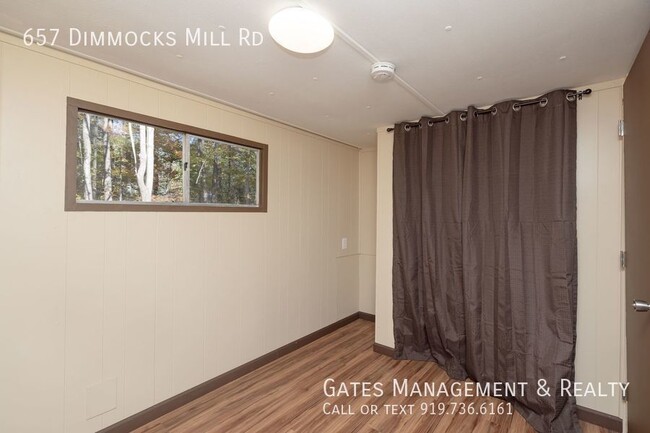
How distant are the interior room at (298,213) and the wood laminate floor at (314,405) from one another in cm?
2

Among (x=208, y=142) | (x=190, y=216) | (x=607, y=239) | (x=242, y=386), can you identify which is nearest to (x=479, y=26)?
(x=607, y=239)

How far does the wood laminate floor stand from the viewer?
210cm

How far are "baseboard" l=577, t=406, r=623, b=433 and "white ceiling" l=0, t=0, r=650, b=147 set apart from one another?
233cm

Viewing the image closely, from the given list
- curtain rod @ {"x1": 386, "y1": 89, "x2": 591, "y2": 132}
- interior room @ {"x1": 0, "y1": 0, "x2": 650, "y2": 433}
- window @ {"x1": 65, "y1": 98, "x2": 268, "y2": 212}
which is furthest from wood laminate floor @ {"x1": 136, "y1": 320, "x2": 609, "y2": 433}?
Result: curtain rod @ {"x1": 386, "y1": 89, "x2": 591, "y2": 132}

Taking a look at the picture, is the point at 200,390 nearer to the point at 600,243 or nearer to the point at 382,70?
the point at 382,70

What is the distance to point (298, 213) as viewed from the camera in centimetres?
333

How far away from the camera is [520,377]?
7.49ft

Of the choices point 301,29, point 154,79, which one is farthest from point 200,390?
point 301,29

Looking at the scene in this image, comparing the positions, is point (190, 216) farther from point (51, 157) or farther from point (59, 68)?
point (59, 68)

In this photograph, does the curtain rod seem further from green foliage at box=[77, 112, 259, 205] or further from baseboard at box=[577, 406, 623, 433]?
baseboard at box=[577, 406, 623, 433]

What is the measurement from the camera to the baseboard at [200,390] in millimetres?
2029

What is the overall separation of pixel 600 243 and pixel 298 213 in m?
2.56

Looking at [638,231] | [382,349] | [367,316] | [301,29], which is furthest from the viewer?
[367,316]

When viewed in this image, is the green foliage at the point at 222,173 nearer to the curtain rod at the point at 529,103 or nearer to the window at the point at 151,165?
the window at the point at 151,165
